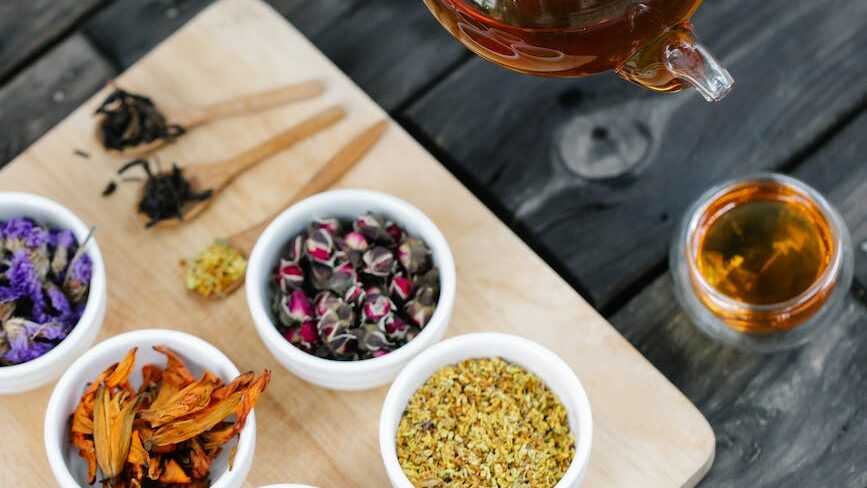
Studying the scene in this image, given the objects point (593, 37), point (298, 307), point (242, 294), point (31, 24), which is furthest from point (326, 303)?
point (31, 24)

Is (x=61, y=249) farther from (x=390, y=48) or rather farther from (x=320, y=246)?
(x=390, y=48)

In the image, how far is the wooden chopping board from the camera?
119 centimetres

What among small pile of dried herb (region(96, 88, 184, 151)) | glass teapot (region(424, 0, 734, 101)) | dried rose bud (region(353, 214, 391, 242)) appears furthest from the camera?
small pile of dried herb (region(96, 88, 184, 151))

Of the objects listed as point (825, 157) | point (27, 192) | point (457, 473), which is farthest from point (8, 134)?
point (825, 157)

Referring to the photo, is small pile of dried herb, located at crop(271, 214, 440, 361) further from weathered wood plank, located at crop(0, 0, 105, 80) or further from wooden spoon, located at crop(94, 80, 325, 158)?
weathered wood plank, located at crop(0, 0, 105, 80)

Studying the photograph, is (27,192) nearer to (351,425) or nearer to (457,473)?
(351,425)

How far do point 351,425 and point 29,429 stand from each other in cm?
31

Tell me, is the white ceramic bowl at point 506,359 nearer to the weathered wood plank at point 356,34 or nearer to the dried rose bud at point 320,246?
the dried rose bud at point 320,246

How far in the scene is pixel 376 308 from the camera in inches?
45.9

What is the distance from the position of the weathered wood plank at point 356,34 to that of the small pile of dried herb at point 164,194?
0.25m

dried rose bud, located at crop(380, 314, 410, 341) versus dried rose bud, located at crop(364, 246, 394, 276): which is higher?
dried rose bud, located at crop(364, 246, 394, 276)

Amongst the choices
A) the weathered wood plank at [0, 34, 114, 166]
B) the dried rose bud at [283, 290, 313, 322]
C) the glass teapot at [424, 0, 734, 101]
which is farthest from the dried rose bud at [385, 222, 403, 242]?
the weathered wood plank at [0, 34, 114, 166]

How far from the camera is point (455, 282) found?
3.92ft

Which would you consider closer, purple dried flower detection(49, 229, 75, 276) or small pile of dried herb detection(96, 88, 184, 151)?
purple dried flower detection(49, 229, 75, 276)
